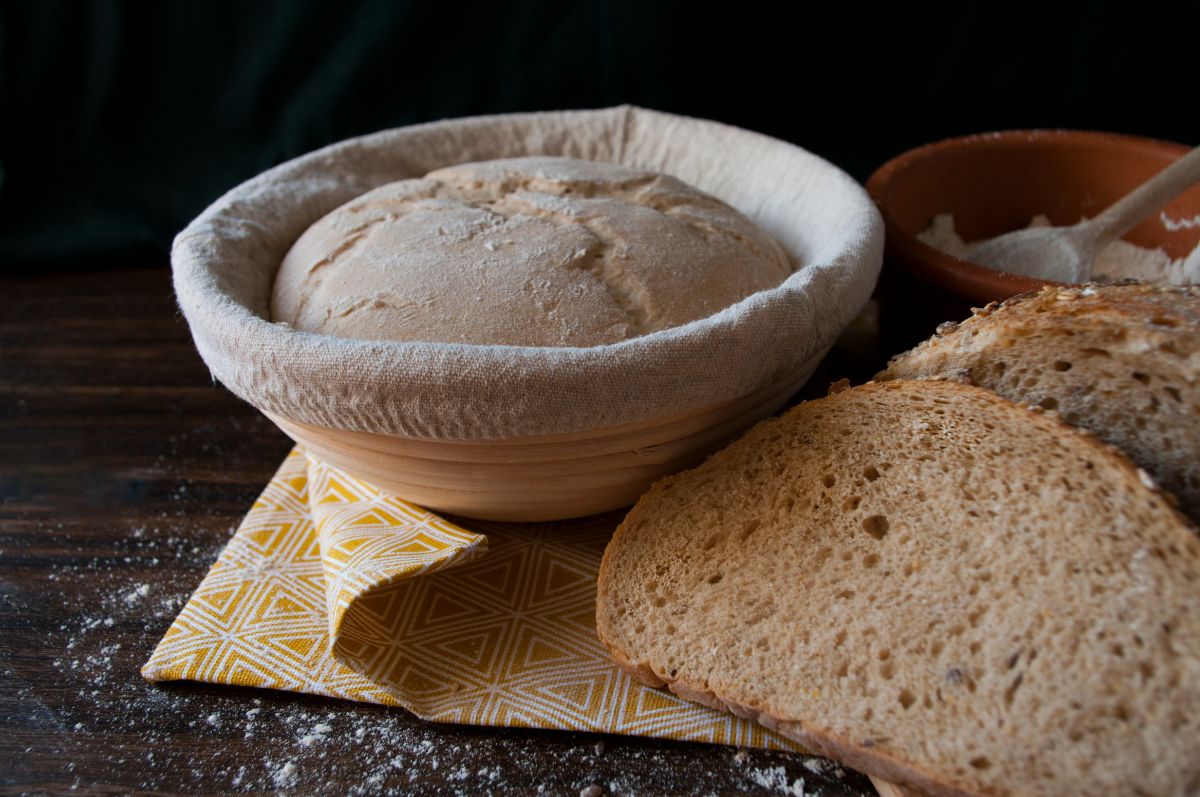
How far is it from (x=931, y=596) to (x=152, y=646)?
1.05m

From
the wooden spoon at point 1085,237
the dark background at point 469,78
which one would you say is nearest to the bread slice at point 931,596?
the wooden spoon at point 1085,237

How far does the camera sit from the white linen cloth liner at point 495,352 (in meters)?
1.04

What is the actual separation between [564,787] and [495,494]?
390 millimetres

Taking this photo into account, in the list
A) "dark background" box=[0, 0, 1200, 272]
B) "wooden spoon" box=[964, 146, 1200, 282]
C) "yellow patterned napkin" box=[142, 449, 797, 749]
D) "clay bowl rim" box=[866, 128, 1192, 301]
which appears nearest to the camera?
"yellow patterned napkin" box=[142, 449, 797, 749]

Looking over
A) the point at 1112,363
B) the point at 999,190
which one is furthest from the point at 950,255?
the point at 1112,363

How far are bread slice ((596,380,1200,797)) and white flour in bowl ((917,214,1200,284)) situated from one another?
75 cm

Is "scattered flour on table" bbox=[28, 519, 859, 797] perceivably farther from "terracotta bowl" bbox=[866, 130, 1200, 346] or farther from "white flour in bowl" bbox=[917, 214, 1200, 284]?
"white flour in bowl" bbox=[917, 214, 1200, 284]

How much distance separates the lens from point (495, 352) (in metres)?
1.04

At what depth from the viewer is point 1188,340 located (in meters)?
0.98

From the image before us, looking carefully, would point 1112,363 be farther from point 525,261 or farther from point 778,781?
point 525,261

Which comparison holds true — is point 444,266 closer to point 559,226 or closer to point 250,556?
point 559,226

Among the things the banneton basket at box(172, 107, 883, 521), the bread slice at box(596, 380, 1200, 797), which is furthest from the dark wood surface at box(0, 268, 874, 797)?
the banneton basket at box(172, 107, 883, 521)

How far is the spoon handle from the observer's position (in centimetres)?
151

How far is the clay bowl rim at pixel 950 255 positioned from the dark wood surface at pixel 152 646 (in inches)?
30.9
